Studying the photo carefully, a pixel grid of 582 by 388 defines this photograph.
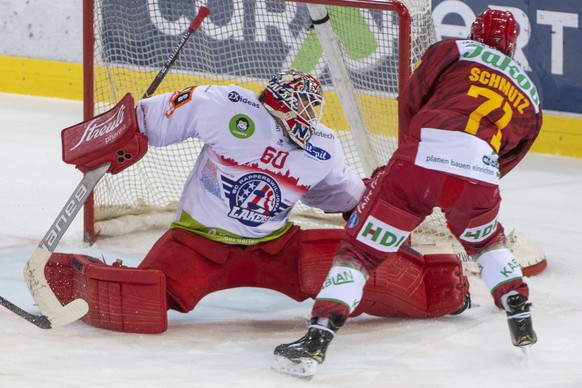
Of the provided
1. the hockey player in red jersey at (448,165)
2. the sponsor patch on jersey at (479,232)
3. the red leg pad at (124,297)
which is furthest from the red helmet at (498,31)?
the red leg pad at (124,297)

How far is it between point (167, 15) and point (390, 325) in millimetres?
2079

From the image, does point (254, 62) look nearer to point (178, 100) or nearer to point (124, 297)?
point (178, 100)

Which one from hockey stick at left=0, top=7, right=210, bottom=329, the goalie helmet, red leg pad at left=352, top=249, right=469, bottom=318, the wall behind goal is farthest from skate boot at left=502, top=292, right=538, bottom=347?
the wall behind goal

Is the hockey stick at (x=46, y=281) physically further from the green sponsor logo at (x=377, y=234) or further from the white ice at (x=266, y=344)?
the green sponsor logo at (x=377, y=234)

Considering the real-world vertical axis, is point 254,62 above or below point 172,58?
below

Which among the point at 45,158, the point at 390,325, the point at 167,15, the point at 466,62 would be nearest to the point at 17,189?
the point at 45,158

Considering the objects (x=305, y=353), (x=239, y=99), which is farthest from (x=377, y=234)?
(x=239, y=99)

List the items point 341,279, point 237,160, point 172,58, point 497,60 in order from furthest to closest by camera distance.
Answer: point 172,58 < point 237,160 < point 497,60 < point 341,279

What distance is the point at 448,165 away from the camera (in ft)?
11.1

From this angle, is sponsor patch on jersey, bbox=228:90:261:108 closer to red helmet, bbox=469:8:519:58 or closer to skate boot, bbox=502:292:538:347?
red helmet, bbox=469:8:519:58

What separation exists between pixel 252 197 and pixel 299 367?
0.67 metres

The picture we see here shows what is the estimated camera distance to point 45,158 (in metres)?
6.52

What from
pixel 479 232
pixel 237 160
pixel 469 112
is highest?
pixel 469 112

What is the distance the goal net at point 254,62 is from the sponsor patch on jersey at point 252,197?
0.86 metres
